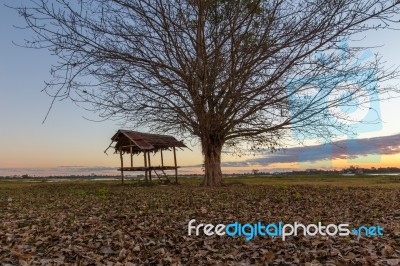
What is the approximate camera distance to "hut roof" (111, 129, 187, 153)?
3167 centimetres

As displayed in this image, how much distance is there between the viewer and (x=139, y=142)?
3155 centimetres

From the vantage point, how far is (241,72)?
58.3 ft

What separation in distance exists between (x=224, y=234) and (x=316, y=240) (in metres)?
1.97

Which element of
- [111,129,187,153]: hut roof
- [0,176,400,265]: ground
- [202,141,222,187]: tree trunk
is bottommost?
[0,176,400,265]: ground

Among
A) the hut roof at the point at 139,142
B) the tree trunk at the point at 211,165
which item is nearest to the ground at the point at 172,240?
the tree trunk at the point at 211,165

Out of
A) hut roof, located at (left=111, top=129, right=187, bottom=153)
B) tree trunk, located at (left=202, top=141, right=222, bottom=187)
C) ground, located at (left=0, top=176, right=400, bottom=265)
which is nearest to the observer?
ground, located at (left=0, top=176, right=400, bottom=265)

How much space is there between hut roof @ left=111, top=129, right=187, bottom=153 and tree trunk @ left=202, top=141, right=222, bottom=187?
25.5ft

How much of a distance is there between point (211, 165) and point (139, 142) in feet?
29.5

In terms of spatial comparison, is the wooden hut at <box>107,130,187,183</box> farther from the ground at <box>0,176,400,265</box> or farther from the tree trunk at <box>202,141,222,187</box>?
the ground at <box>0,176,400,265</box>

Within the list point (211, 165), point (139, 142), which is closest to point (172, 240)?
point (211, 165)

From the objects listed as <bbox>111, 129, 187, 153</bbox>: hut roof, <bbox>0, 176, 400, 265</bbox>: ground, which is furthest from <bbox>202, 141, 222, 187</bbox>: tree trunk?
<bbox>0, 176, 400, 265</bbox>: ground

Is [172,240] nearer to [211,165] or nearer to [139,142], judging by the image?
[211,165]

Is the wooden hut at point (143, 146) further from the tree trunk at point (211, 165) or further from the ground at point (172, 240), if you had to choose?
the ground at point (172, 240)

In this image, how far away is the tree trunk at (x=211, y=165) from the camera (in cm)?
2431
